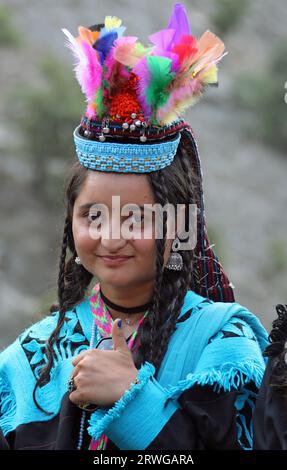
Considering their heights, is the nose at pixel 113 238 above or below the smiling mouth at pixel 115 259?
above

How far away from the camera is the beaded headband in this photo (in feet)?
9.22

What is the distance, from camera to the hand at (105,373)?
2.71 meters

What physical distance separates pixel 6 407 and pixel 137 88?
1.12m

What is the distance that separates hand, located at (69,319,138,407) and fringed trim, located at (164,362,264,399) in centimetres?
14

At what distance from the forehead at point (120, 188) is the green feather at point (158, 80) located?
22 centimetres

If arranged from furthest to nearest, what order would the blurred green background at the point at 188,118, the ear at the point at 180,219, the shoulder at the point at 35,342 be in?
1. the blurred green background at the point at 188,118
2. the shoulder at the point at 35,342
3. the ear at the point at 180,219

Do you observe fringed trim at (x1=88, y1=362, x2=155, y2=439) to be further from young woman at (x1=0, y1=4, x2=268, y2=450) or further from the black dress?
the black dress

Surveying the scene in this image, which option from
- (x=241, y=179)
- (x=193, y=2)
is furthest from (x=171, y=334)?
(x=193, y=2)

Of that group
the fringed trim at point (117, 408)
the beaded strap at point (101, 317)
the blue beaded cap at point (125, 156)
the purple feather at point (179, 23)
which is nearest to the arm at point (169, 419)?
the fringed trim at point (117, 408)

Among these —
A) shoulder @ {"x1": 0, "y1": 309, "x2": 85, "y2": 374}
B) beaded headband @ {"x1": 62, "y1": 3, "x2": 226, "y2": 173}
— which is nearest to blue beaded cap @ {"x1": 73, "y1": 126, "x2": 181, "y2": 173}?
beaded headband @ {"x1": 62, "y1": 3, "x2": 226, "y2": 173}

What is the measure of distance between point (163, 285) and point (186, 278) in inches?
3.0

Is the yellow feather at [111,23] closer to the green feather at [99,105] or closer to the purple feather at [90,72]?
the purple feather at [90,72]

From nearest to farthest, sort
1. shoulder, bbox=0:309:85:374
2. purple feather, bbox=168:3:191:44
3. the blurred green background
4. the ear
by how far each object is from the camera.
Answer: purple feather, bbox=168:3:191:44 < the ear < shoulder, bbox=0:309:85:374 < the blurred green background

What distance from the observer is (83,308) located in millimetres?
3145
